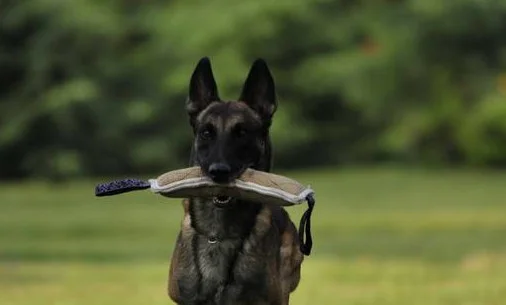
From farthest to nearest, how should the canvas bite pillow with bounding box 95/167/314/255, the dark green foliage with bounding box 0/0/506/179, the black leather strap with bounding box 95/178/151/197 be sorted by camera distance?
the dark green foliage with bounding box 0/0/506/179 < the black leather strap with bounding box 95/178/151/197 < the canvas bite pillow with bounding box 95/167/314/255

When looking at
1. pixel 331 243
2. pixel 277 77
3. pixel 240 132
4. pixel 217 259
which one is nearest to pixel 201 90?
pixel 240 132

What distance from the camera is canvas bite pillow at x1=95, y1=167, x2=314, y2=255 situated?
707 centimetres

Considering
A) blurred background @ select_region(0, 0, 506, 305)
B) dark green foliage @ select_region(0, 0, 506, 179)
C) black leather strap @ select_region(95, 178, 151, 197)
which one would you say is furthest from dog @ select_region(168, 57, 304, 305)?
dark green foliage @ select_region(0, 0, 506, 179)

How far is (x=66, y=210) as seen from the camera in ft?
Answer: 86.5

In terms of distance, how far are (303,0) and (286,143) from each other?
17.0ft

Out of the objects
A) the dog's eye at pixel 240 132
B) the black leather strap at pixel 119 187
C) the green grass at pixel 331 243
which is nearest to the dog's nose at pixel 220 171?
the dog's eye at pixel 240 132

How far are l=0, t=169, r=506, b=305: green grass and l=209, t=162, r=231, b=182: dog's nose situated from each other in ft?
19.0

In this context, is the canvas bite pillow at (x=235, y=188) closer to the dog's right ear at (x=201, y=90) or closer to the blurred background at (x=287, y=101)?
the dog's right ear at (x=201, y=90)

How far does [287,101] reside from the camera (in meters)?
43.8

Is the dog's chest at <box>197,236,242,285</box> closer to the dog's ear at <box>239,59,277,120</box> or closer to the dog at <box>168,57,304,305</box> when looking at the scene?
Result: the dog at <box>168,57,304,305</box>

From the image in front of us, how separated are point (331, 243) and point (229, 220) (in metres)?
13.3

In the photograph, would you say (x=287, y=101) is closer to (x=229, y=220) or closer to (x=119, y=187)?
(x=119, y=187)

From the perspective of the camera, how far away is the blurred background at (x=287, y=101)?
28.4m

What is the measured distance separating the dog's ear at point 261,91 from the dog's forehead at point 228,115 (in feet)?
0.24
